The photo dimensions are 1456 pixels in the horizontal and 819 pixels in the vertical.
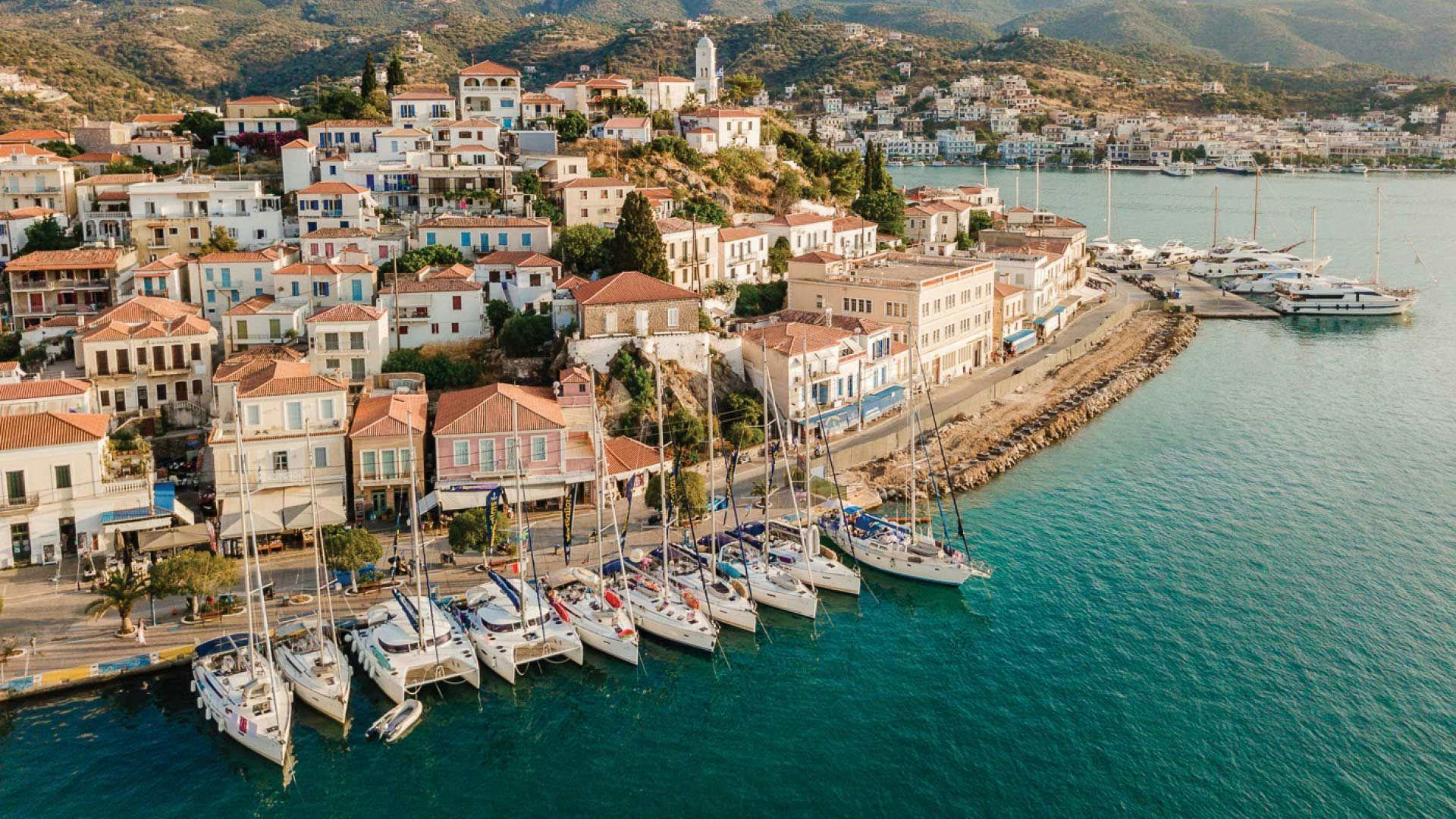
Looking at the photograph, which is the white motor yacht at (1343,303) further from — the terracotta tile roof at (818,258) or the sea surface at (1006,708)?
the sea surface at (1006,708)

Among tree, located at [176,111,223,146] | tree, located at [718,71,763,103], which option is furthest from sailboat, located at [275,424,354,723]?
tree, located at [718,71,763,103]

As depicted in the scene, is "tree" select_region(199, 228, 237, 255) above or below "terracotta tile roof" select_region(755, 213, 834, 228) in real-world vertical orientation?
below

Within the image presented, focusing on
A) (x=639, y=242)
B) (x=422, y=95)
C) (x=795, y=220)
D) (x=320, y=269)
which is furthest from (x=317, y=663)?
(x=422, y=95)

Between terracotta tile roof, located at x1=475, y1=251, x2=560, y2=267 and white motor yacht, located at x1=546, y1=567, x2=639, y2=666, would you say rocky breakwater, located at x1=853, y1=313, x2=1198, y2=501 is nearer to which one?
white motor yacht, located at x1=546, y1=567, x2=639, y2=666

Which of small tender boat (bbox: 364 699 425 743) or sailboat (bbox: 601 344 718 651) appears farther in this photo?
sailboat (bbox: 601 344 718 651)

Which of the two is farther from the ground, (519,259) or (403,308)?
(519,259)

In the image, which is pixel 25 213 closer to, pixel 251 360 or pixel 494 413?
pixel 251 360

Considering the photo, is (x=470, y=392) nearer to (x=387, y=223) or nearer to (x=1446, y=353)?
(x=387, y=223)

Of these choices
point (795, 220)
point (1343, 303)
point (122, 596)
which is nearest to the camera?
point (122, 596)
